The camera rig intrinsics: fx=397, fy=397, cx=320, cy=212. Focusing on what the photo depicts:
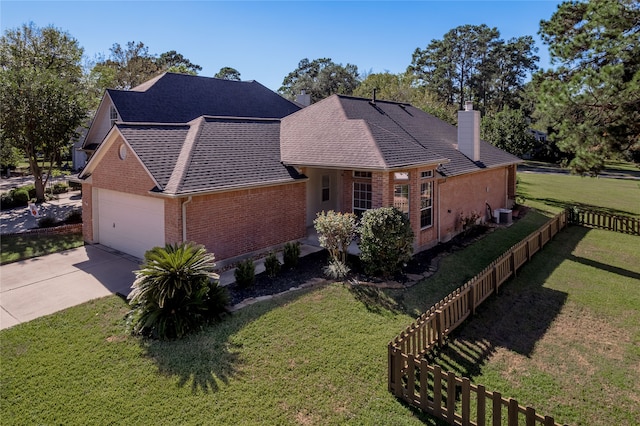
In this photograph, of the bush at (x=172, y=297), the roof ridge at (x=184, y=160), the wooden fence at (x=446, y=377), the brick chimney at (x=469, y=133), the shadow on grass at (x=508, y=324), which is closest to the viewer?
the wooden fence at (x=446, y=377)

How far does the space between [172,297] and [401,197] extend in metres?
8.80

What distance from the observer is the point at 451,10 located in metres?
17.3

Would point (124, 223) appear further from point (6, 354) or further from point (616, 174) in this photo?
point (616, 174)

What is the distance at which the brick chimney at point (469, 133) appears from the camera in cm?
2016

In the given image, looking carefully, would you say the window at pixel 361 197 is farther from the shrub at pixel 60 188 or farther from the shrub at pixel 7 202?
the shrub at pixel 60 188

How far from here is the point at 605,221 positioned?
806 inches

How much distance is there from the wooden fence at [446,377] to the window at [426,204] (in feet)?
13.7

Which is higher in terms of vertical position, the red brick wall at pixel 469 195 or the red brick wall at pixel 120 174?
the red brick wall at pixel 120 174

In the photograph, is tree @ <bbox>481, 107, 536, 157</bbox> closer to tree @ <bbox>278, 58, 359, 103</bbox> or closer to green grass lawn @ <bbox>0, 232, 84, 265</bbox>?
green grass lawn @ <bbox>0, 232, 84, 265</bbox>

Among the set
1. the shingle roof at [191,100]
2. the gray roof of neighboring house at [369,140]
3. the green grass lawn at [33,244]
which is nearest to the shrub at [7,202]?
the green grass lawn at [33,244]

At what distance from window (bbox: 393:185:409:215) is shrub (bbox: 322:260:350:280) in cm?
327

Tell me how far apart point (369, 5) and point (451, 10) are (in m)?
3.67

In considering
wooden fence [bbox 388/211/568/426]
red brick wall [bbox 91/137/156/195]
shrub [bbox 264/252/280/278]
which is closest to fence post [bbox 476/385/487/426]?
wooden fence [bbox 388/211/568/426]

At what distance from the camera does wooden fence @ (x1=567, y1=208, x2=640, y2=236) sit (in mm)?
19375
